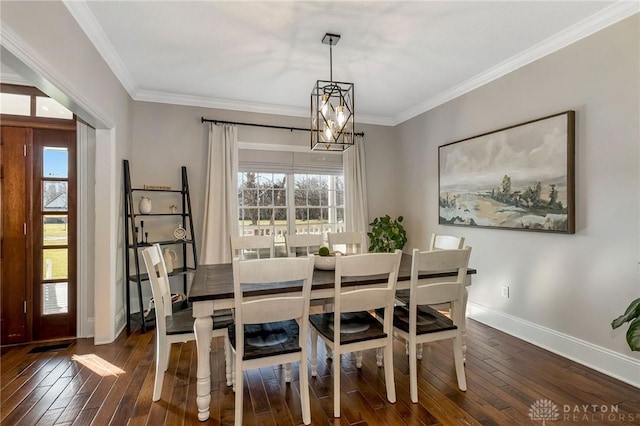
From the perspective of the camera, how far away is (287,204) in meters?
4.50

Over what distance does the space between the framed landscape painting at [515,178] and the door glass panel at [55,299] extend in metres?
4.23

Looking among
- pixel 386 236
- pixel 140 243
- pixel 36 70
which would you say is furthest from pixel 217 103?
pixel 386 236

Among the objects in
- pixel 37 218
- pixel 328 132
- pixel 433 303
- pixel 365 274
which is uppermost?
pixel 328 132

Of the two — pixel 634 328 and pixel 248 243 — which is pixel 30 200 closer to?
pixel 248 243

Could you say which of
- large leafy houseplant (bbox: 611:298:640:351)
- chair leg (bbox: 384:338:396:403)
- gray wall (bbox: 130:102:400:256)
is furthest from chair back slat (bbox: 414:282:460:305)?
gray wall (bbox: 130:102:400:256)

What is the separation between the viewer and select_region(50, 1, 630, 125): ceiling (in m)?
2.25

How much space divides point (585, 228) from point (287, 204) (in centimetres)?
328

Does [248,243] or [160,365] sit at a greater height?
[248,243]

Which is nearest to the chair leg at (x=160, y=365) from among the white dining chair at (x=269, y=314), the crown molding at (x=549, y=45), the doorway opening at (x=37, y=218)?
the white dining chair at (x=269, y=314)

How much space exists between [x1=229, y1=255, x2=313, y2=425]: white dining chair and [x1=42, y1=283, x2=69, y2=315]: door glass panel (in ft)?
7.23

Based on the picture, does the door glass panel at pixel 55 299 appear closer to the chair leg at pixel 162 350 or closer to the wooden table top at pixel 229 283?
the wooden table top at pixel 229 283

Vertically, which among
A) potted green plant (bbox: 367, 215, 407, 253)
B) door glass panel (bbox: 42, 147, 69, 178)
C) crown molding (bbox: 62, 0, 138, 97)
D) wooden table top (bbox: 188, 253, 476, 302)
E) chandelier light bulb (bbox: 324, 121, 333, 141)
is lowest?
wooden table top (bbox: 188, 253, 476, 302)

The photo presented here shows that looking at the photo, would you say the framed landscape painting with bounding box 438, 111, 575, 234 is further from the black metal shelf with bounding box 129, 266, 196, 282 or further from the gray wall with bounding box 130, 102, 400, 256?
the black metal shelf with bounding box 129, 266, 196, 282

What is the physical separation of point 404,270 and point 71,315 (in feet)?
10.4
